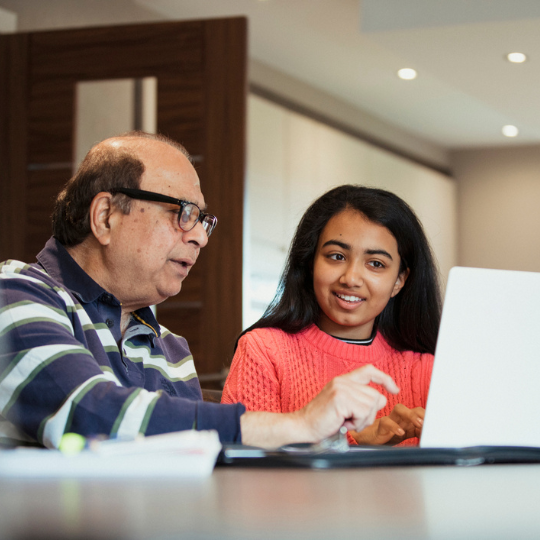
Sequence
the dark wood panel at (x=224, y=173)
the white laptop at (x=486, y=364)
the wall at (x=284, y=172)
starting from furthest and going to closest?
1. the wall at (x=284, y=172)
2. the dark wood panel at (x=224, y=173)
3. the white laptop at (x=486, y=364)

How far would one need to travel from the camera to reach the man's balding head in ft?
4.63

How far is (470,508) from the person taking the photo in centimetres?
56

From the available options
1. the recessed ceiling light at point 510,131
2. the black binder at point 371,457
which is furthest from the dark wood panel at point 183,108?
→ the recessed ceiling light at point 510,131

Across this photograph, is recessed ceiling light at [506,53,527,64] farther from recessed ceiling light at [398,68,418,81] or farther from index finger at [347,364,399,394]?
index finger at [347,364,399,394]

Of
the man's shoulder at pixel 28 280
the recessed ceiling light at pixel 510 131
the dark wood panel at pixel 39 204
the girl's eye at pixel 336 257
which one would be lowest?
the man's shoulder at pixel 28 280

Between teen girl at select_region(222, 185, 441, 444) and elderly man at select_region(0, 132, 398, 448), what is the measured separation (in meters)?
0.20

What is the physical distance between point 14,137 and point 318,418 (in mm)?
2698

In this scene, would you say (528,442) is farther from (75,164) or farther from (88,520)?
(75,164)

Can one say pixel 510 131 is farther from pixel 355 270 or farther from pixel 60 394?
pixel 60 394

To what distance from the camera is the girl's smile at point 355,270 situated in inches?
66.8

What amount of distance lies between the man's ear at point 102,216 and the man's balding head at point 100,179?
0.04 feet

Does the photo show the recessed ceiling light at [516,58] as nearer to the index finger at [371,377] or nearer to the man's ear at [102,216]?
the man's ear at [102,216]

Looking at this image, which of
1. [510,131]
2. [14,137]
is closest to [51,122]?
[14,137]

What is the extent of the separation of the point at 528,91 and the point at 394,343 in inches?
120
